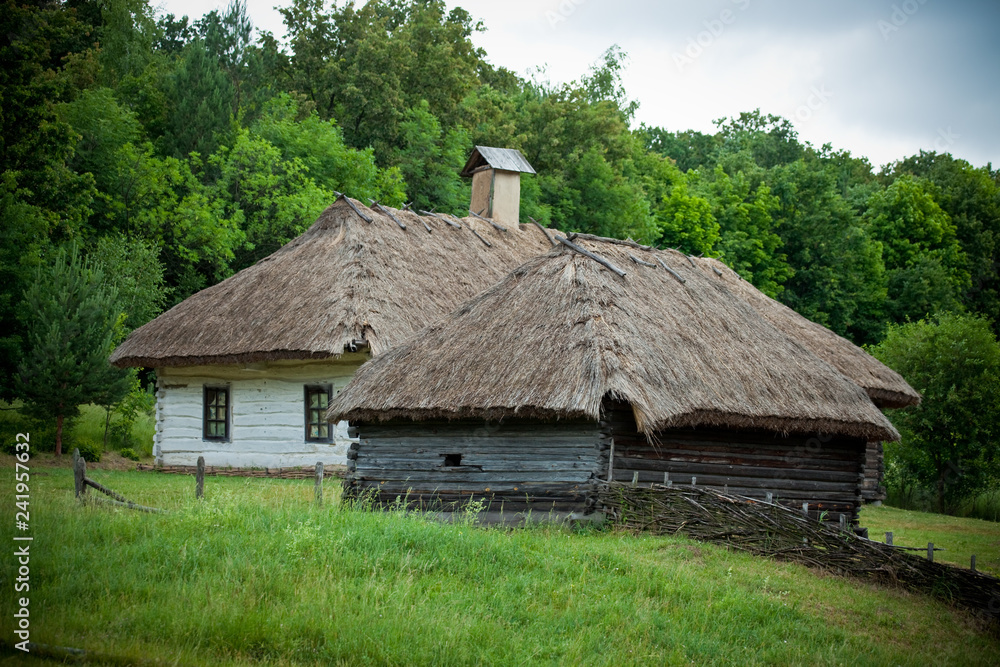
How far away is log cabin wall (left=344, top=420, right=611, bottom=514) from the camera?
13.7 m

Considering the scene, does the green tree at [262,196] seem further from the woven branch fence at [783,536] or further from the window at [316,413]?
the woven branch fence at [783,536]

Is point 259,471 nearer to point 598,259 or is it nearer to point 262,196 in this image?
point 598,259

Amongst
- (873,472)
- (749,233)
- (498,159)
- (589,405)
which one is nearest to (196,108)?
(498,159)

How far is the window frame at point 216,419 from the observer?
70.3 feet

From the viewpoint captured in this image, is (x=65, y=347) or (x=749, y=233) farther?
(x=749, y=233)

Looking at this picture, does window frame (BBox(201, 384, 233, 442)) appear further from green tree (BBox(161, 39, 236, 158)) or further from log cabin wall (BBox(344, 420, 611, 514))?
green tree (BBox(161, 39, 236, 158))

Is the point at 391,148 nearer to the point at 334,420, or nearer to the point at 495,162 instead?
the point at 495,162

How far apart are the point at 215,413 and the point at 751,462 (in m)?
12.4

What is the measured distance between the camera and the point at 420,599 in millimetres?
8570

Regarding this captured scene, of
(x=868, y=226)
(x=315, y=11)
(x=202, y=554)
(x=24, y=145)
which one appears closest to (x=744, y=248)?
(x=868, y=226)

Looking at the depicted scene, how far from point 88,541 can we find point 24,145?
14.9 metres

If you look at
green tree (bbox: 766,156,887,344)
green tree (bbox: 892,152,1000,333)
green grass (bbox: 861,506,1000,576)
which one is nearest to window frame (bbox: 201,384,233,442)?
green grass (bbox: 861,506,1000,576)

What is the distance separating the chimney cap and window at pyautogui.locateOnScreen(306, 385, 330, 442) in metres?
10.3

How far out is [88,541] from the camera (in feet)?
31.2
